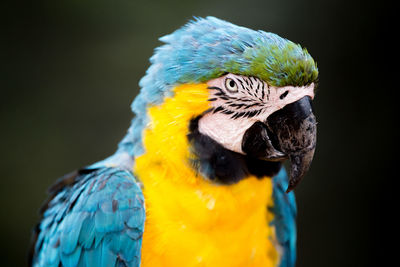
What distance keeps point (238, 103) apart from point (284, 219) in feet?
1.96

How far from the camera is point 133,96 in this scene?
3.06m

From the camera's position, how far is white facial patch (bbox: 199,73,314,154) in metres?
1.23

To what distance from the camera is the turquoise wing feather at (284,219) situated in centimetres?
163

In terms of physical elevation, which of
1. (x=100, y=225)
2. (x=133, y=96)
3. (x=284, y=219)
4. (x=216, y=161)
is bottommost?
(x=284, y=219)

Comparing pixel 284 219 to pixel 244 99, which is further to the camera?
pixel 284 219

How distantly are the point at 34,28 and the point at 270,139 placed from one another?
2.47m

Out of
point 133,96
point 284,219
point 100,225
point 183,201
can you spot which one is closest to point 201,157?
point 183,201

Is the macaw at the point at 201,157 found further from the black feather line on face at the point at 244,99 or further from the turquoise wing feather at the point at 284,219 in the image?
the turquoise wing feather at the point at 284,219

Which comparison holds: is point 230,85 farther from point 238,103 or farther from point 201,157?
point 201,157

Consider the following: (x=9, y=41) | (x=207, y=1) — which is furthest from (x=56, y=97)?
(x=207, y=1)

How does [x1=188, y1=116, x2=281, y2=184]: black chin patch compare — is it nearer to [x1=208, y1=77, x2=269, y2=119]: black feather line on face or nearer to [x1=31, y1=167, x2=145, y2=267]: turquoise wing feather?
[x1=208, y1=77, x2=269, y2=119]: black feather line on face

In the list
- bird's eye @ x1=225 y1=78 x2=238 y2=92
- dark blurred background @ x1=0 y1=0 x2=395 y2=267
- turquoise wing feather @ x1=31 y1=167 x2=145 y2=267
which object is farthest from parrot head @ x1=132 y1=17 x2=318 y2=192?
dark blurred background @ x1=0 y1=0 x2=395 y2=267

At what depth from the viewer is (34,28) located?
313 cm

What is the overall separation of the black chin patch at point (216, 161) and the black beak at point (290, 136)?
0.07 m
